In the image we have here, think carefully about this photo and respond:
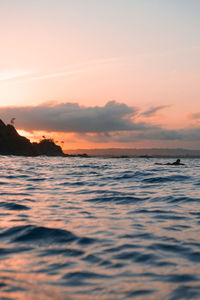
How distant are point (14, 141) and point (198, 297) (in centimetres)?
18374

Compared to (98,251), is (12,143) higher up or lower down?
higher up

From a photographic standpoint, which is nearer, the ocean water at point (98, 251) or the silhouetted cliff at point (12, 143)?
the ocean water at point (98, 251)

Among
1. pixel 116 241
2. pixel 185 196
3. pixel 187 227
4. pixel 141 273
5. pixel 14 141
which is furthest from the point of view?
pixel 14 141

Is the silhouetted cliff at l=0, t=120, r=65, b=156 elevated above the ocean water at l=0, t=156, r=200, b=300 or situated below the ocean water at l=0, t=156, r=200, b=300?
above

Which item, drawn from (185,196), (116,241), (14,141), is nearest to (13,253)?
(116,241)

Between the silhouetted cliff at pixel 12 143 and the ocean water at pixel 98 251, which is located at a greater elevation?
the silhouetted cliff at pixel 12 143

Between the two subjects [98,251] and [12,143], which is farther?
[12,143]

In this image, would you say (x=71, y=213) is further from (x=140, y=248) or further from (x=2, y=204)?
(x=140, y=248)

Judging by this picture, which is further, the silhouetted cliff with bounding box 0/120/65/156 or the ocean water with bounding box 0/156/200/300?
the silhouetted cliff with bounding box 0/120/65/156

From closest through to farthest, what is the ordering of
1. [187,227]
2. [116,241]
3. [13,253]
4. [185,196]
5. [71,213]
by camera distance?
[13,253] → [116,241] → [187,227] → [71,213] → [185,196]

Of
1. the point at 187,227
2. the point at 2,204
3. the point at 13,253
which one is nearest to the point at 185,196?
the point at 187,227

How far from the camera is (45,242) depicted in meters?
7.23

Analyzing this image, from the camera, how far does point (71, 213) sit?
1041 cm

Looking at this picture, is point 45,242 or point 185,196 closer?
point 45,242
